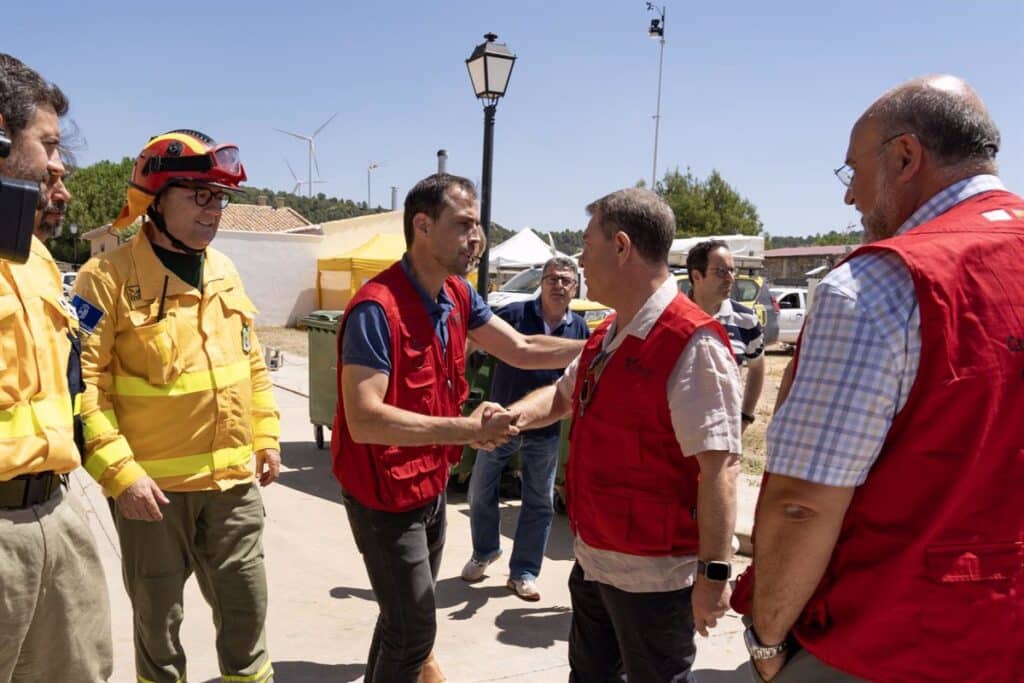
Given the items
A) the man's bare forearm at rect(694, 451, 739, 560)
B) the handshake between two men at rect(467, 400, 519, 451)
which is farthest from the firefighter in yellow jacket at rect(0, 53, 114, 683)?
the man's bare forearm at rect(694, 451, 739, 560)

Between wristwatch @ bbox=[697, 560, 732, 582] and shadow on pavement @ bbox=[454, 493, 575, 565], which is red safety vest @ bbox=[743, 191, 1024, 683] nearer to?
wristwatch @ bbox=[697, 560, 732, 582]

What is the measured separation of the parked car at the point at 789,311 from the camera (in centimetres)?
1925

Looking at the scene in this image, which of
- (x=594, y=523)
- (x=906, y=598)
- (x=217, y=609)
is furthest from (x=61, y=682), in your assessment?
(x=906, y=598)

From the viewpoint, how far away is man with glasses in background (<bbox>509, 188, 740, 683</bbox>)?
2047 mm

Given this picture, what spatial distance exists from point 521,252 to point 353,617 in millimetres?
20036

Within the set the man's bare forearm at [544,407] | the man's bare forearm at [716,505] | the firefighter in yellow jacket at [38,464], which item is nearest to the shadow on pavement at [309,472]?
the man's bare forearm at [544,407]

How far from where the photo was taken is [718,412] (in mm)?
2043

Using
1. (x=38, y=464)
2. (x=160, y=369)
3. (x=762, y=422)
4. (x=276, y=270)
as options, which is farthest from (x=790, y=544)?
(x=276, y=270)

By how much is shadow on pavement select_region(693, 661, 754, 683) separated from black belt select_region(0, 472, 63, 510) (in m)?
2.71

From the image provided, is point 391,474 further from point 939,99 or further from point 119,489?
point 939,99

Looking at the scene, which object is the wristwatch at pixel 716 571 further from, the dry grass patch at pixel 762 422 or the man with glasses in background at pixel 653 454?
the dry grass patch at pixel 762 422

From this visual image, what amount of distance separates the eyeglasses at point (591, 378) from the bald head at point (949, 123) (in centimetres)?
101

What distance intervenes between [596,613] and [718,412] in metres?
0.80

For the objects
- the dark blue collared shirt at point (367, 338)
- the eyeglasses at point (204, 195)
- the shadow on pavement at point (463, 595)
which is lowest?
the shadow on pavement at point (463, 595)
